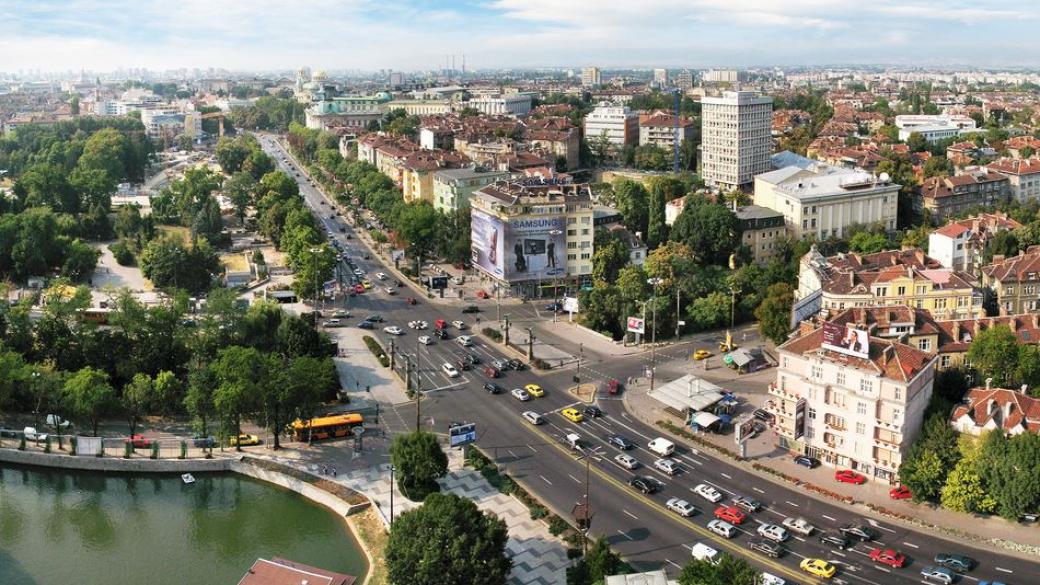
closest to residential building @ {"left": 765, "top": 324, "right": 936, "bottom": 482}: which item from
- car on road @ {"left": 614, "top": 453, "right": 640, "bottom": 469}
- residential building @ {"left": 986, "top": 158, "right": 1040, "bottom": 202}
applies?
car on road @ {"left": 614, "top": 453, "right": 640, "bottom": 469}

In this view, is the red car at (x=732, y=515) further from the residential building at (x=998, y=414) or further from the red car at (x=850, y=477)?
the residential building at (x=998, y=414)

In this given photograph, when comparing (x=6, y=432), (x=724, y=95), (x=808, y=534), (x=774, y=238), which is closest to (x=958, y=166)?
(x=724, y=95)

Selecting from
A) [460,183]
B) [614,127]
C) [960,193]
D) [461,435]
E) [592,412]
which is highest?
[614,127]

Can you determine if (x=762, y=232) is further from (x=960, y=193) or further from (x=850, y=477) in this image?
(x=850, y=477)

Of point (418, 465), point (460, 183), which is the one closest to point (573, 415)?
point (418, 465)

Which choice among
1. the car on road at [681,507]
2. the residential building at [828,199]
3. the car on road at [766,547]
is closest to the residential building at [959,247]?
the residential building at [828,199]

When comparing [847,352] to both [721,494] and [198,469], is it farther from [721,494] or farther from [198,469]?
[198,469]

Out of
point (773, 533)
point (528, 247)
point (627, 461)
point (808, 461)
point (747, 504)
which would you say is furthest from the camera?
point (528, 247)

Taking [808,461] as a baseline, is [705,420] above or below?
above
